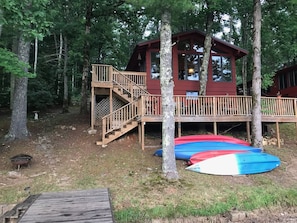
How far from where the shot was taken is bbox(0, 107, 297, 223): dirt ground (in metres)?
6.42

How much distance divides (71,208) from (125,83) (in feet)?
28.9

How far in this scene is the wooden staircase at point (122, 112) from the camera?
35.1 feet

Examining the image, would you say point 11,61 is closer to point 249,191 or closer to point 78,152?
point 78,152

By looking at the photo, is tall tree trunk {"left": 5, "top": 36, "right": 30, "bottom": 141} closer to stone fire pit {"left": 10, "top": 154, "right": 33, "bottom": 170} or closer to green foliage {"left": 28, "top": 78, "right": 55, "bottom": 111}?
stone fire pit {"left": 10, "top": 154, "right": 33, "bottom": 170}

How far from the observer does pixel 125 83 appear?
13.2 meters

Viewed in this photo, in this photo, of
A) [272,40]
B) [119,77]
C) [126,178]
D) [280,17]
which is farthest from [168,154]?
[272,40]

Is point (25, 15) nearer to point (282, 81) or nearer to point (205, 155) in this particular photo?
point (205, 155)

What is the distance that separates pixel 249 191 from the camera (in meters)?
6.92

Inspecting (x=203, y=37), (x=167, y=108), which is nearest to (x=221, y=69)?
(x=203, y=37)

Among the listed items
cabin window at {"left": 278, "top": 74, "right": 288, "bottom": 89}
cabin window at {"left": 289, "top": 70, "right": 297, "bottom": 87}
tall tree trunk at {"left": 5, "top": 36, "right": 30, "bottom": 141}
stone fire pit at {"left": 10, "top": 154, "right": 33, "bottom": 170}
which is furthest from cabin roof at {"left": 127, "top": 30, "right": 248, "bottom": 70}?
stone fire pit at {"left": 10, "top": 154, "right": 33, "bottom": 170}

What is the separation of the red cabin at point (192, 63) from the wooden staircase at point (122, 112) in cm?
145

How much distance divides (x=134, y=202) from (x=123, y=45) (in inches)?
774

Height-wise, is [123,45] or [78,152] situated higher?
[123,45]

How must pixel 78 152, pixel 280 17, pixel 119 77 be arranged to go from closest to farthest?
pixel 78 152, pixel 119 77, pixel 280 17
